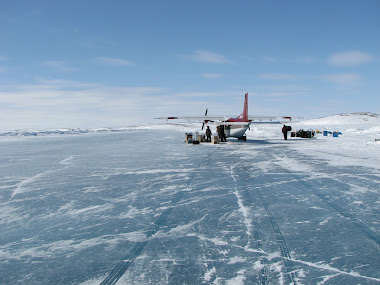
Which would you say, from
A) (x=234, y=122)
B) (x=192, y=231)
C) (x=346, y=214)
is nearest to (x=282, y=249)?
(x=192, y=231)

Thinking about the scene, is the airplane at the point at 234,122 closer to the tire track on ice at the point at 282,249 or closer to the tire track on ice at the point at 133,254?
the tire track on ice at the point at 282,249

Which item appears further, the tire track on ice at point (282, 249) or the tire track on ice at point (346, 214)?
the tire track on ice at point (346, 214)

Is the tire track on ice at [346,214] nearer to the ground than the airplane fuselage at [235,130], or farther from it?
nearer to the ground

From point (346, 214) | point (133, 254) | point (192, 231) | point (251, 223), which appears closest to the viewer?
point (133, 254)

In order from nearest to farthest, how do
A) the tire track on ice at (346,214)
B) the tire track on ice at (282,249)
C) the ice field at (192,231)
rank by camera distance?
the tire track on ice at (282,249), the ice field at (192,231), the tire track on ice at (346,214)

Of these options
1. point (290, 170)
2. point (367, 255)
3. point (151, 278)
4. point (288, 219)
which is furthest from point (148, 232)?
point (290, 170)

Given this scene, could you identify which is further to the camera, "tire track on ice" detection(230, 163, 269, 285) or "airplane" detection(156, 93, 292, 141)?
"airplane" detection(156, 93, 292, 141)

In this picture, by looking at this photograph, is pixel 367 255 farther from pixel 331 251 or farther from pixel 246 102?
pixel 246 102

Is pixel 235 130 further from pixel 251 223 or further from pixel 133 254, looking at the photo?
pixel 133 254

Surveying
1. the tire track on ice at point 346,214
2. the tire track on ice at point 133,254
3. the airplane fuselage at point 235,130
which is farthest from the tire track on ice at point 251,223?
the airplane fuselage at point 235,130

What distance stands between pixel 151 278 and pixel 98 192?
5563 mm

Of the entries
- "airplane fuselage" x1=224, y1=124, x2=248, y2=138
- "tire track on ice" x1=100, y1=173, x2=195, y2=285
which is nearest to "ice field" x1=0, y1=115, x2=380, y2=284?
"tire track on ice" x1=100, y1=173, x2=195, y2=285

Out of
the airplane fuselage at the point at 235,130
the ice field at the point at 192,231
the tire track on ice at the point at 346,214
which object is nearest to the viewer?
the ice field at the point at 192,231

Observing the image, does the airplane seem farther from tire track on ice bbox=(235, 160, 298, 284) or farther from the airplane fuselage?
tire track on ice bbox=(235, 160, 298, 284)
